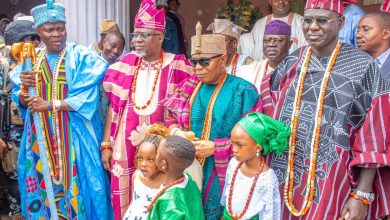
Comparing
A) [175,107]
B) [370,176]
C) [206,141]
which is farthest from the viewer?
[175,107]

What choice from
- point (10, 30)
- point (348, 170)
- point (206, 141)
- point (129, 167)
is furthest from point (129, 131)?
point (10, 30)

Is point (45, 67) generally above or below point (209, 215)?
above

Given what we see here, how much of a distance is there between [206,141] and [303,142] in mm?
699

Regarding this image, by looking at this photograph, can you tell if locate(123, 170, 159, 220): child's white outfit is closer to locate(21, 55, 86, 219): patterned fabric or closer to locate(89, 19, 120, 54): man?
locate(21, 55, 86, 219): patterned fabric

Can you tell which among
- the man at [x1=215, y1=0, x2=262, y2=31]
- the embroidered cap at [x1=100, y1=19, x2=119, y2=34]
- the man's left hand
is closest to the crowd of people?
the man's left hand

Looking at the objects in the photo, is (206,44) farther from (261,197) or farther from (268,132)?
(261,197)

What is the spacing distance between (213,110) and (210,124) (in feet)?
0.34

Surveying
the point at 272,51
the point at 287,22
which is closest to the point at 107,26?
the point at 287,22

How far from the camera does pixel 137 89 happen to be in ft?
14.5

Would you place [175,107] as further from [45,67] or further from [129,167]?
[45,67]

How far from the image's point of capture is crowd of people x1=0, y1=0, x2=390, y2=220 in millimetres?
3195

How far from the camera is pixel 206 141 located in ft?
12.1

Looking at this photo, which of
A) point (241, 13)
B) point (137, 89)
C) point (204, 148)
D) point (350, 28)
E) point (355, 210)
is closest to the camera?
point (355, 210)

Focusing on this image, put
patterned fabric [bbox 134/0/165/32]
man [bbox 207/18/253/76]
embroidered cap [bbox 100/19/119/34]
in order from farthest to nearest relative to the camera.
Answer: embroidered cap [bbox 100/19/119/34] → man [bbox 207/18/253/76] → patterned fabric [bbox 134/0/165/32]
